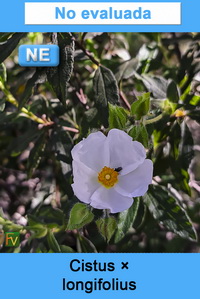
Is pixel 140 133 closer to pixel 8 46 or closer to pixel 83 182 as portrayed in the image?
pixel 83 182

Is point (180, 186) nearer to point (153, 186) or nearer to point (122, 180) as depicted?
point (153, 186)

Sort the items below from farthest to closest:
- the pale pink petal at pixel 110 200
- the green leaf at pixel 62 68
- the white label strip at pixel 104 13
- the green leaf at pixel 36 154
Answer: the green leaf at pixel 36 154, the white label strip at pixel 104 13, the green leaf at pixel 62 68, the pale pink petal at pixel 110 200

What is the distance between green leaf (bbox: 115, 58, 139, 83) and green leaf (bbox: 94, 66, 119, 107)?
0.07 m

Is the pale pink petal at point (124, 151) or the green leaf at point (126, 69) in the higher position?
the green leaf at point (126, 69)

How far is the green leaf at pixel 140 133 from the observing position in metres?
0.71

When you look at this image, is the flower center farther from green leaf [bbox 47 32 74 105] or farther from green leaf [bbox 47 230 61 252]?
green leaf [bbox 47 230 61 252]

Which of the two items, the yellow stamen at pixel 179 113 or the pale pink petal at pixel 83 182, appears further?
the yellow stamen at pixel 179 113

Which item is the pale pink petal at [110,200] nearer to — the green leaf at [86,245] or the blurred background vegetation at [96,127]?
the blurred background vegetation at [96,127]

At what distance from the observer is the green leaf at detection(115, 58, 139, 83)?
1.03 meters

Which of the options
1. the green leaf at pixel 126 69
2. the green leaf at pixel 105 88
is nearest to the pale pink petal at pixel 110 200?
the green leaf at pixel 105 88

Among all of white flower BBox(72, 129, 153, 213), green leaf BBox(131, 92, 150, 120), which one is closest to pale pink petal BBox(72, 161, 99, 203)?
white flower BBox(72, 129, 153, 213)

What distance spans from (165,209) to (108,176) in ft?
0.94

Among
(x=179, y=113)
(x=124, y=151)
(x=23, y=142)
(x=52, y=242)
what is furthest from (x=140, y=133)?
(x=23, y=142)

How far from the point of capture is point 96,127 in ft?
3.10
